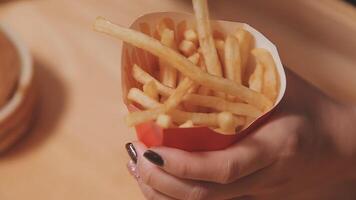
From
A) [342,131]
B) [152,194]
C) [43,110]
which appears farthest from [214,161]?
[43,110]

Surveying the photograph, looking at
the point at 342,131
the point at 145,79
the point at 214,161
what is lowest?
the point at 342,131

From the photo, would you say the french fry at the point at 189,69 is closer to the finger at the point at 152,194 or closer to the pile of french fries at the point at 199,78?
the pile of french fries at the point at 199,78

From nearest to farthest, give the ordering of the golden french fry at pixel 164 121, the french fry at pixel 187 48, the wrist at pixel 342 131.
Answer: the golden french fry at pixel 164 121 < the french fry at pixel 187 48 < the wrist at pixel 342 131

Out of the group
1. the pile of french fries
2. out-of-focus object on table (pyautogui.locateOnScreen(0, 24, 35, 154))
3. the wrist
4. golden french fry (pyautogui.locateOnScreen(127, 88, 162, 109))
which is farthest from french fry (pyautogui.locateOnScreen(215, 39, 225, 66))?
out-of-focus object on table (pyautogui.locateOnScreen(0, 24, 35, 154))

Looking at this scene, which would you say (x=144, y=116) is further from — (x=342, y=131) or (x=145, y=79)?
(x=342, y=131)

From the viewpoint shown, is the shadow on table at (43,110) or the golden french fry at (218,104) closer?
the golden french fry at (218,104)

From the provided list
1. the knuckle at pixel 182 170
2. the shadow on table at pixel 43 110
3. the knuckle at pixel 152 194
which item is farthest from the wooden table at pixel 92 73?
the knuckle at pixel 182 170
